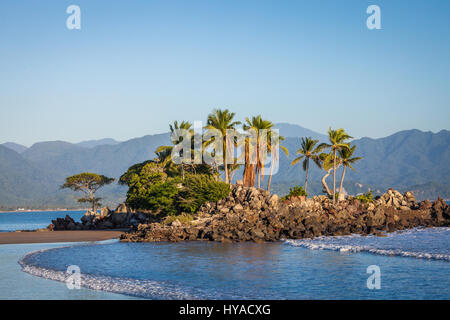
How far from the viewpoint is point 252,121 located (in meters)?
60.1

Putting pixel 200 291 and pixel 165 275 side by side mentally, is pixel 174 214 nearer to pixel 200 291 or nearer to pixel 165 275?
pixel 165 275

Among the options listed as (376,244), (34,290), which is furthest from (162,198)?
(34,290)

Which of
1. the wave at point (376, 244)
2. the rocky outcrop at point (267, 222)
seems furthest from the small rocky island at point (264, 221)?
the wave at point (376, 244)

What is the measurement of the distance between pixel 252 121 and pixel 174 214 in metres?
16.7

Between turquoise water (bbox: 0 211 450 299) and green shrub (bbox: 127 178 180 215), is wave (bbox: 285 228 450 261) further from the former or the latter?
green shrub (bbox: 127 178 180 215)

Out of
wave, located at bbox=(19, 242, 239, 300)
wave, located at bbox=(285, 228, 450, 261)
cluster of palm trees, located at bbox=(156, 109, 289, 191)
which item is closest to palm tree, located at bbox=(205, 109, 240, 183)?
cluster of palm trees, located at bbox=(156, 109, 289, 191)

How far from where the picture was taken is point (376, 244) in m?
34.2

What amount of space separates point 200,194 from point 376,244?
20083 mm

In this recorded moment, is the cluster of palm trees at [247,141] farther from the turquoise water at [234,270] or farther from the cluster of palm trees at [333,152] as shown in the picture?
the turquoise water at [234,270]

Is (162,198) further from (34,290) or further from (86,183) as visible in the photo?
(86,183)

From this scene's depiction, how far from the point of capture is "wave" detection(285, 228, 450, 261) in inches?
1140

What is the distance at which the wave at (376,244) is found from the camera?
28.9 m

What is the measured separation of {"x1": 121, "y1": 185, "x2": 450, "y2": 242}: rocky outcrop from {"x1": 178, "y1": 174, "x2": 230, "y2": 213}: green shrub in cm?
114
